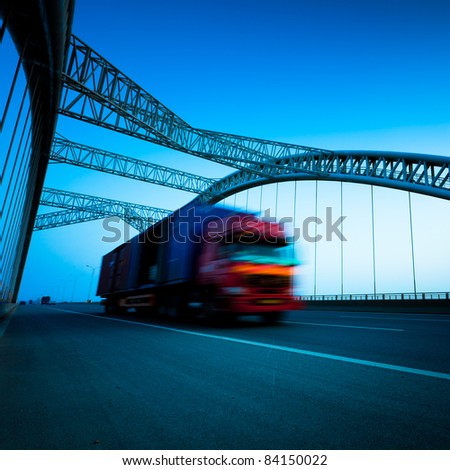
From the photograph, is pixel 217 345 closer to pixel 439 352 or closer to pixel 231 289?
pixel 231 289

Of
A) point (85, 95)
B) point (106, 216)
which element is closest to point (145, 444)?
point (85, 95)

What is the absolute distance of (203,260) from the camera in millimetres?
9836

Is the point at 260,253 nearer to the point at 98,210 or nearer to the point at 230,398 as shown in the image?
the point at 230,398

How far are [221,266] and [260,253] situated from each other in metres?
1.18

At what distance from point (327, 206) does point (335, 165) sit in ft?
13.2

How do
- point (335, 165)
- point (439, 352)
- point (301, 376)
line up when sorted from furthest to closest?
point (335, 165), point (439, 352), point (301, 376)

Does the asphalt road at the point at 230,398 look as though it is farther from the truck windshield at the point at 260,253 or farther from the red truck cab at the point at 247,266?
the truck windshield at the point at 260,253

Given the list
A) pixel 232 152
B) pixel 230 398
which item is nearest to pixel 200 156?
pixel 232 152

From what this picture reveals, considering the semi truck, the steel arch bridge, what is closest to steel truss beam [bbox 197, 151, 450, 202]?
the steel arch bridge

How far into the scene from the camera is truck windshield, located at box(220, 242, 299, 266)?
29.5ft

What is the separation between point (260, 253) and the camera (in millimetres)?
9234

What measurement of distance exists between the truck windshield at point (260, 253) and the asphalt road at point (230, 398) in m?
3.72

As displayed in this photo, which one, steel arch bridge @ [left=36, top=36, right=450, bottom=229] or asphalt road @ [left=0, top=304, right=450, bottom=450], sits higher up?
steel arch bridge @ [left=36, top=36, right=450, bottom=229]

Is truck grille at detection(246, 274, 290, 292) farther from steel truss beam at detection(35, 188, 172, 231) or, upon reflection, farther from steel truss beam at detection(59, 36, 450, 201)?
steel truss beam at detection(35, 188, 172, 231)
